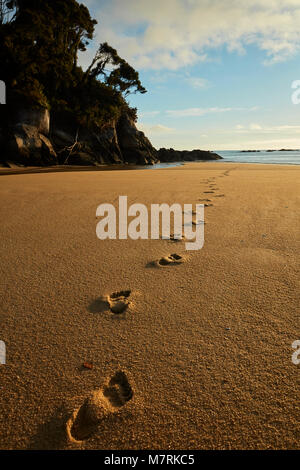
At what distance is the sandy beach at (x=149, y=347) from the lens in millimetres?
614

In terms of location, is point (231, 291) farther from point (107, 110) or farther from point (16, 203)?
point (107, 110)

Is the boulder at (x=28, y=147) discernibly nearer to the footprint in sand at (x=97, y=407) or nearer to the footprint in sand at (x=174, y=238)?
the footprint in sand at (x=174, y=238)

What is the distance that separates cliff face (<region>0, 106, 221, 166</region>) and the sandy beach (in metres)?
11.4

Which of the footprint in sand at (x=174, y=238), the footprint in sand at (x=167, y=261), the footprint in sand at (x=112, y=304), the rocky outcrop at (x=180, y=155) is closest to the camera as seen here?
the footprint in sand at (x=112, y=304)

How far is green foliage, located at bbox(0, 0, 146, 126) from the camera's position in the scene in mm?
11117

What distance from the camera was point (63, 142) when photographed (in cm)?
1425

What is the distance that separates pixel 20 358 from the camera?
81cm

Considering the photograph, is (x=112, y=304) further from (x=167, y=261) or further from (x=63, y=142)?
(x=63, y=142)

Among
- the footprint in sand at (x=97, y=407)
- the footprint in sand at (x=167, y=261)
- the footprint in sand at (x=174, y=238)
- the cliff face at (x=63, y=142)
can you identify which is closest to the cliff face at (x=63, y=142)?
the cliff face at (x=63, y=142)

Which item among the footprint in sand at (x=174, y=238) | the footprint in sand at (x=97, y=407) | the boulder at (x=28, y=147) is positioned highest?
the boulder at (x=28, y=147)

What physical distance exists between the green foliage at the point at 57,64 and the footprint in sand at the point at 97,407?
13499 millimetres

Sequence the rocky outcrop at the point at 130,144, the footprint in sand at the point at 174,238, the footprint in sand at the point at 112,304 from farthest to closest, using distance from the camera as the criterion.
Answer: the rocky outcrop at the point at 130,144
the footprint in sand at the point at 174,238
the footprint in sand at the point at 112,304

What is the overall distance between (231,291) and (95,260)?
80cm

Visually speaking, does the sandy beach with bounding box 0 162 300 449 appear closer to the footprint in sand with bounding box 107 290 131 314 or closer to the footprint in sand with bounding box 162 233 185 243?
the footprint in sand with bounding box 107 290 131 314
